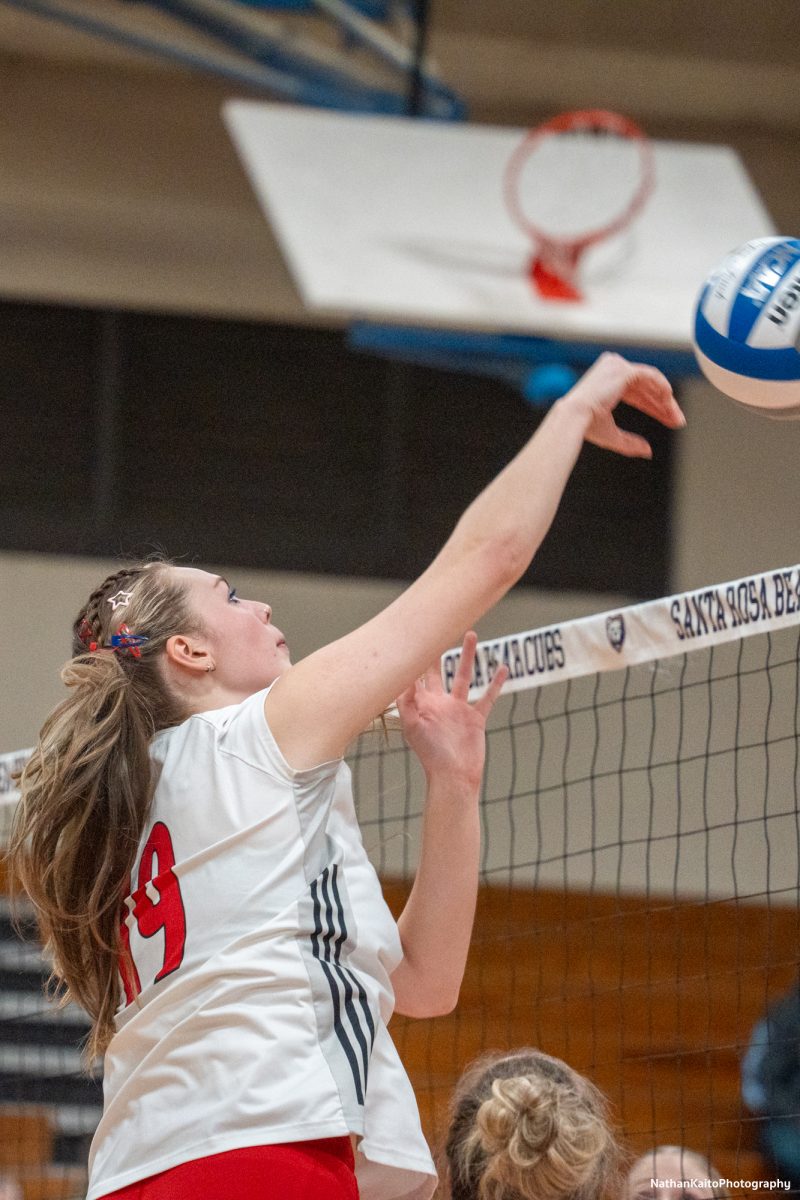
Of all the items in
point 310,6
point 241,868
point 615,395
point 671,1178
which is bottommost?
point 671,1178

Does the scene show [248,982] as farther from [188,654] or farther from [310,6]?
[310,6]

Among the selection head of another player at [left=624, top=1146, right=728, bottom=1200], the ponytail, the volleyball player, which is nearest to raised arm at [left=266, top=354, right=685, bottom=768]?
the volleyball player

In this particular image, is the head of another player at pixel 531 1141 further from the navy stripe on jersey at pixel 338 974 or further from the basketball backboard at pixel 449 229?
the basketball backboard at pixel 449 229

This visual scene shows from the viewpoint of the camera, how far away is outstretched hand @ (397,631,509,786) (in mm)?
2625

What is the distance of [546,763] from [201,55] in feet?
13.6

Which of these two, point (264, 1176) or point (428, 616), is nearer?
point (264, 1176)

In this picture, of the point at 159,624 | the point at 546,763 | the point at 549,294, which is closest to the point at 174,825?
the point at 159,624

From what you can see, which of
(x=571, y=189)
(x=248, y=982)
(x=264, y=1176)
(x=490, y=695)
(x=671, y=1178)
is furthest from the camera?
(x=571, y=189)

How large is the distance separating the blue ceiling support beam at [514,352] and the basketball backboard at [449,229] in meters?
0.11

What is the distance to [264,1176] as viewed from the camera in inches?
73.8

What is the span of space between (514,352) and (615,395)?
4.72 meters

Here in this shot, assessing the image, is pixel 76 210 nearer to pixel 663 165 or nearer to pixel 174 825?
pixel 663 165

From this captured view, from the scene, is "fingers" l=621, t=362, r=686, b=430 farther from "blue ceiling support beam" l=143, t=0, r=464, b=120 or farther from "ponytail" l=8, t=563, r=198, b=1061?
"blue ceiling support beam" l=143, t=0, r=464, b=120

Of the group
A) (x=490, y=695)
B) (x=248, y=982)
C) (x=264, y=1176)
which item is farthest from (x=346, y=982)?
(x=490, y=695)
